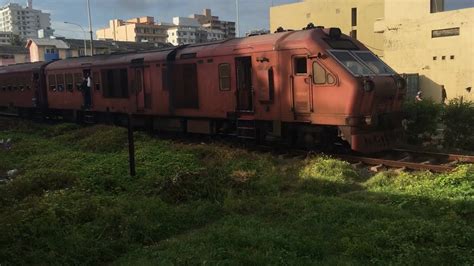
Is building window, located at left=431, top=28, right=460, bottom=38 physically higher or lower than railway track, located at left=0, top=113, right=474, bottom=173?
higher

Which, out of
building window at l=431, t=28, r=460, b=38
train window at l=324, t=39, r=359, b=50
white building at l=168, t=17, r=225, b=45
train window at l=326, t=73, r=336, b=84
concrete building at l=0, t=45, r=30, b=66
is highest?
white building at l=168, t=17, r=225, b=45

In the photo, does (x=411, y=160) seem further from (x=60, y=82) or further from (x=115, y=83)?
(x=60, y=82)

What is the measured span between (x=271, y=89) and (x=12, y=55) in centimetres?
7680

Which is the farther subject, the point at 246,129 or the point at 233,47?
the point at 233,47

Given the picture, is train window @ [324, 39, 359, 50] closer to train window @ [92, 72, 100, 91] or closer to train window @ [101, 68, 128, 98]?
train window @ [101, 68, 128, 98]

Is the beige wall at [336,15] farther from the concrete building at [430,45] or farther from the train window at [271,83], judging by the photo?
the train window at [271,83]

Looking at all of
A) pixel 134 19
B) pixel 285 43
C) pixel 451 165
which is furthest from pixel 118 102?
pixel 134 19

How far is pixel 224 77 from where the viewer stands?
14.7 m

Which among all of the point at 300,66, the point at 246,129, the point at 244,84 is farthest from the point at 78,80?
the point at 300,66

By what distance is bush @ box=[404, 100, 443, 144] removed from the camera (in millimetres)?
13594

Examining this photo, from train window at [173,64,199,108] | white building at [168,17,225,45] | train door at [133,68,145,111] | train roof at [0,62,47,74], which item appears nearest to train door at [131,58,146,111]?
train door at [133,68,145,111]

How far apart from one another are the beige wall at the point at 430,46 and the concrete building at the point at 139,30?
79.8m

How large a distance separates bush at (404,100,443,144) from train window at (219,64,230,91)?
4945 millimetres

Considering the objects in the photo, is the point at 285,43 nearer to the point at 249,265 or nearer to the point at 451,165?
the point at 451,165
